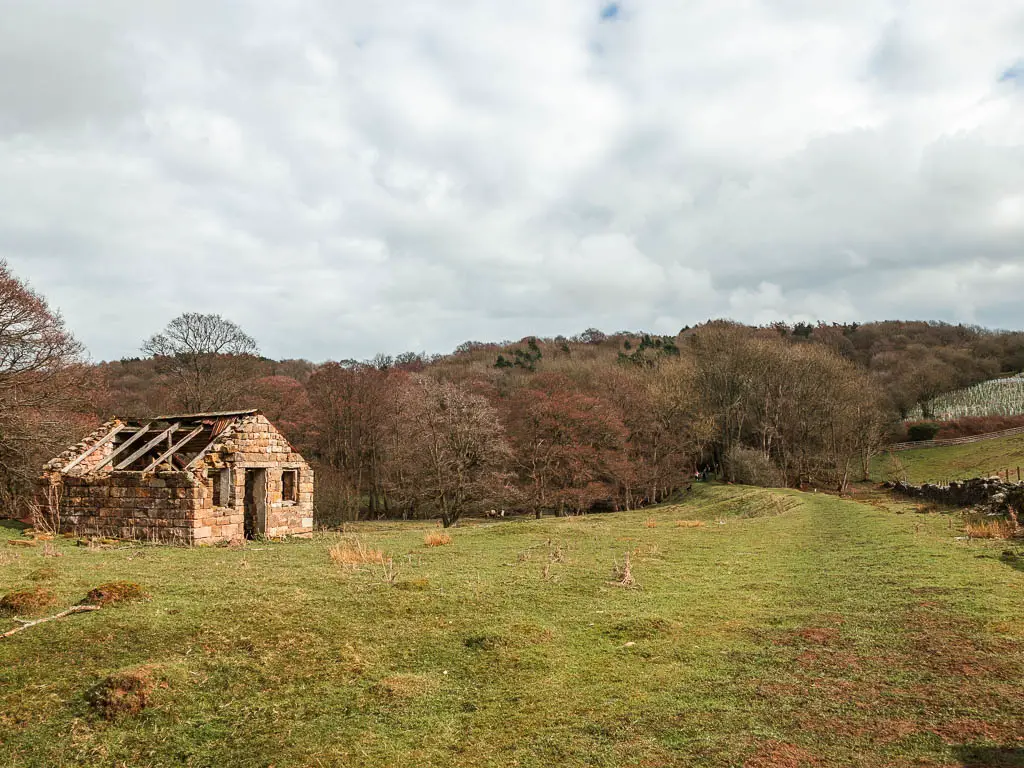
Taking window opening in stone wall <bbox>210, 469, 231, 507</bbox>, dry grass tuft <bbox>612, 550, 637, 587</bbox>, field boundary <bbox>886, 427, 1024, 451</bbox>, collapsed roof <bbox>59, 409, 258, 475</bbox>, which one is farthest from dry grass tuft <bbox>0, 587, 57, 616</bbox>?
field boundary <bbox>886, 427, 1024, 451</bbox>

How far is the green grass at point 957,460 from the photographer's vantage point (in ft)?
173

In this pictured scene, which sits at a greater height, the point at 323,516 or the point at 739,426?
the point at 739,426

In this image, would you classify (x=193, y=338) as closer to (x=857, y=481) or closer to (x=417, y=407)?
(x=417, y=407)

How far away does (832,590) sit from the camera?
12320 mm

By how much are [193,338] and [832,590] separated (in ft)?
131

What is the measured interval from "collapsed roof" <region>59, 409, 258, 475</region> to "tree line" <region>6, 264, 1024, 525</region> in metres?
5.19

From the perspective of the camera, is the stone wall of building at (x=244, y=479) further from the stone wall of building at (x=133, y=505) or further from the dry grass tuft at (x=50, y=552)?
the dry grass tuft at (x=50, y=552)

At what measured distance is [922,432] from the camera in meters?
71.9

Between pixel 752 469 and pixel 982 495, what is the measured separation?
2993 cm

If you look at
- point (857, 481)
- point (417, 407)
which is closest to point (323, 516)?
point (417, 407)

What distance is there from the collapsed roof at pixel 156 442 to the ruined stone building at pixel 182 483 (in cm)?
4

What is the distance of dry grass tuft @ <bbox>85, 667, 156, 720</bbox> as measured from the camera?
19.8 feet

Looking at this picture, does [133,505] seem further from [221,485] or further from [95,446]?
[95,446]

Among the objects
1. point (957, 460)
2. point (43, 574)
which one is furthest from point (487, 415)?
point (957, 460)
